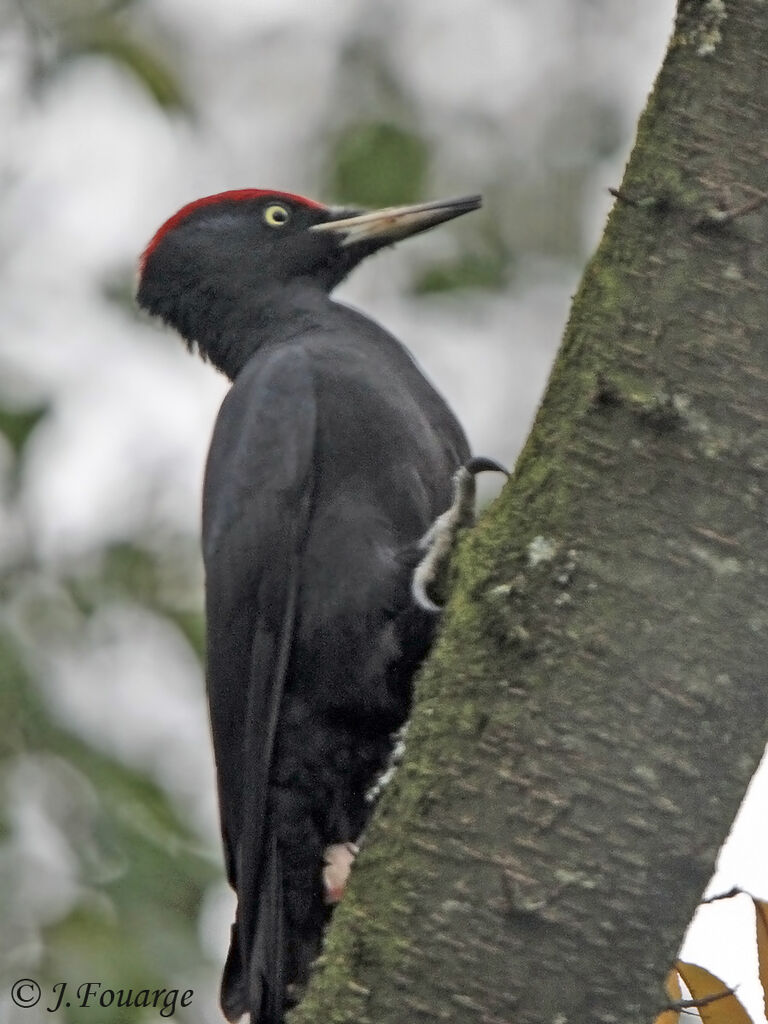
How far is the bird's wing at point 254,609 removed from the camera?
3066 mm

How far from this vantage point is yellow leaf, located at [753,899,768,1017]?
76.5 inches

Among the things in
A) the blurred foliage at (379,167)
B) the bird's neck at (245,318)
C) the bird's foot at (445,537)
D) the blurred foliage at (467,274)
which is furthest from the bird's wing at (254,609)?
the blurred foliage at (467,274)

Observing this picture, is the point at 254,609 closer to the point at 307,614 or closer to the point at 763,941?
the point at 307,614

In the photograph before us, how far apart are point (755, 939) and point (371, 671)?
119cm

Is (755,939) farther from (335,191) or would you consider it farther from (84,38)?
(84,38)

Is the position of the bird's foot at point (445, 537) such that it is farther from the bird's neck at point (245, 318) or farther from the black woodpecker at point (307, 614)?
the bird's neck at point (245, 318)

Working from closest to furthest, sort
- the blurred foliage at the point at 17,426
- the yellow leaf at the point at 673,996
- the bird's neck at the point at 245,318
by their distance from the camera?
the yellow leaf at the point at 673,996 → the bird's neck at the point at 245,318 → the blurred foliage at the point at 17,426

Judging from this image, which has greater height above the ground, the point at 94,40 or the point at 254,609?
the point at 94,40

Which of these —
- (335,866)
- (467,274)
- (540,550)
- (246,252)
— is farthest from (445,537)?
(467,274)

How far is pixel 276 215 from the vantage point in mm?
4180

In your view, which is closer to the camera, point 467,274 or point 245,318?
point 245,318

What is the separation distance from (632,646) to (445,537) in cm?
111

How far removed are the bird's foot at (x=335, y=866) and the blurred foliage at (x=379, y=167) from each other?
6.95 feet

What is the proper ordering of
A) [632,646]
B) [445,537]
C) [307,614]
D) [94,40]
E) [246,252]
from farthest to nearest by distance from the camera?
[94,40] → [246,252] → [307,614] → [445,537] → [632,646]
